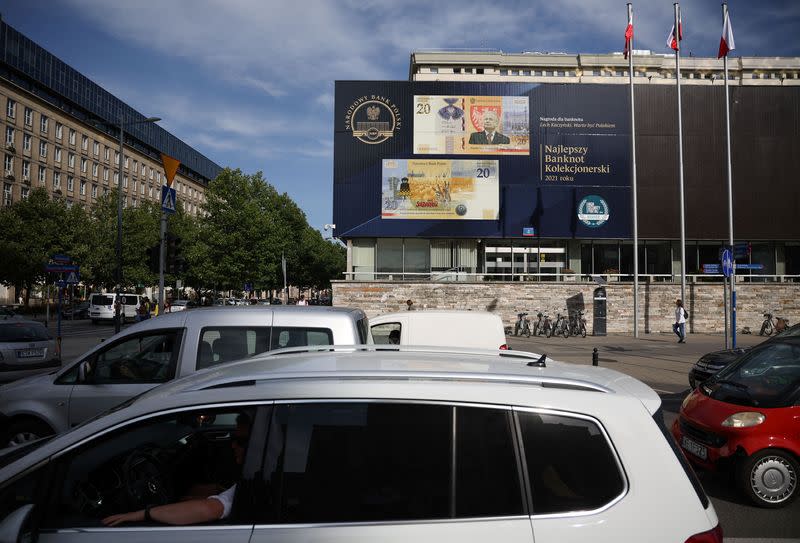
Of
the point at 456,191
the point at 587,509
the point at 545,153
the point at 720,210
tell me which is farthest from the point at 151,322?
the point at 720,210

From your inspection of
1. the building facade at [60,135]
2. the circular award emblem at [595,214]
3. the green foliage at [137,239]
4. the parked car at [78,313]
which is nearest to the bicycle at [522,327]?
the circular award emblem at [595,214]

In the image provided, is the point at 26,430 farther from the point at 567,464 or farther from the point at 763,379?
the point at 763,379

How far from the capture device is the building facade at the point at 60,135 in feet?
185

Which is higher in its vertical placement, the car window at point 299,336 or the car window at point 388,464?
the car window at point 299,336

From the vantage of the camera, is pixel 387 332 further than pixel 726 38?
No

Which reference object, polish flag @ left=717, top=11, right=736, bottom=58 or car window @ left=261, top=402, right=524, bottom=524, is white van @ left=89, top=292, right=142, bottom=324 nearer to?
polish flag @ left=717, top=11, right=736, bottom=58

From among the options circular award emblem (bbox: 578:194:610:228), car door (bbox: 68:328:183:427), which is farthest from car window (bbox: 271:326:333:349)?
circular award emblem (bbox: 578:194:610:228)

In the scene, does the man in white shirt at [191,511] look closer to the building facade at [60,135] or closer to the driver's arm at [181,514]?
the driver's arm at [181,514]

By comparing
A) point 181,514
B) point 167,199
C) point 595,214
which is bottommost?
point 181,514

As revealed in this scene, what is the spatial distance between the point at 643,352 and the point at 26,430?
19003 mm

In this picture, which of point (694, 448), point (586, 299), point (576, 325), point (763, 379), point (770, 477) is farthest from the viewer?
point (586, 299)

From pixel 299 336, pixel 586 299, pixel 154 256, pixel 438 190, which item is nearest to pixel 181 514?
pixel 299 336

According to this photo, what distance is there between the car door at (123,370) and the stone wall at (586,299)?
80.1 feet

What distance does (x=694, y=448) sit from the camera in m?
5.69
